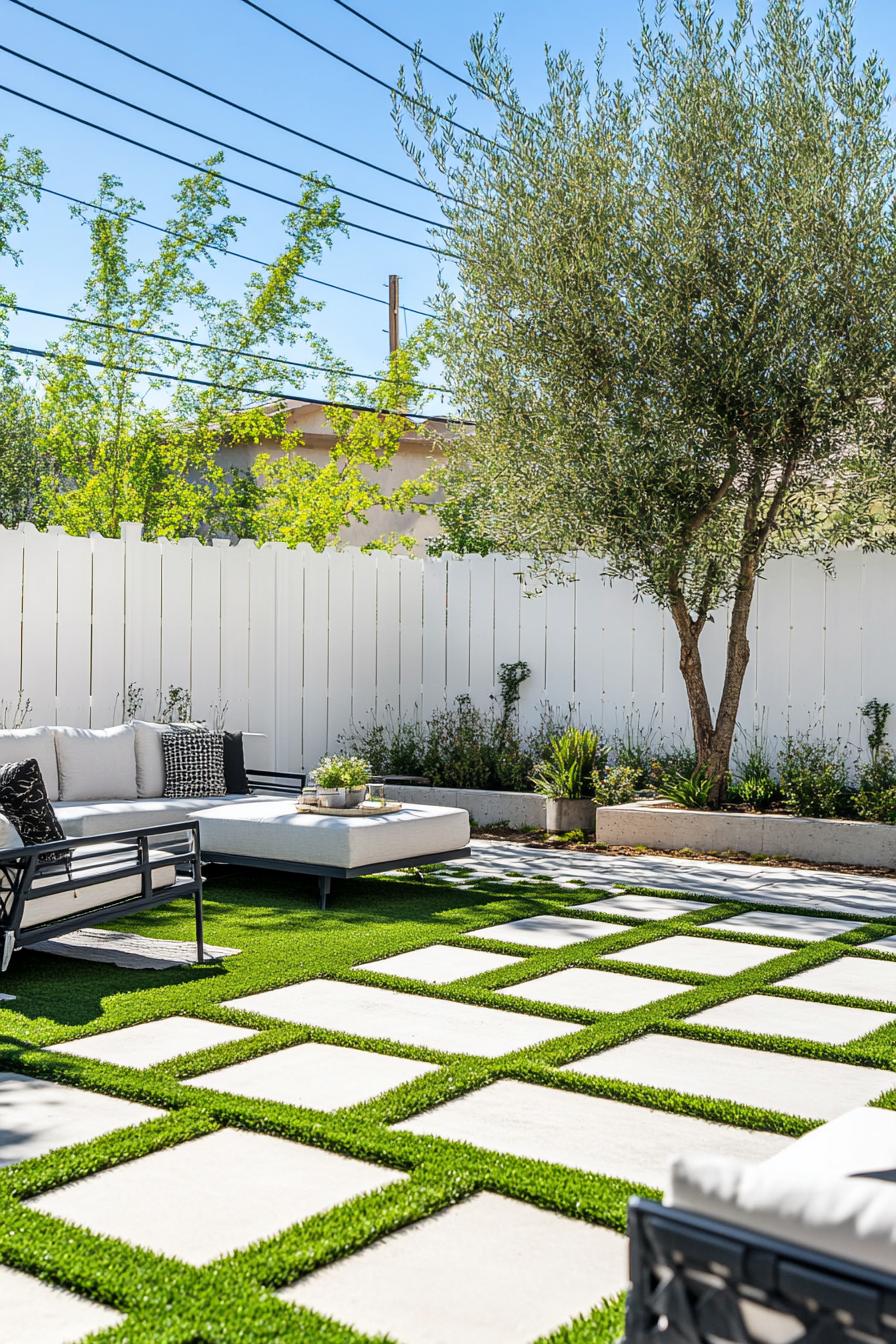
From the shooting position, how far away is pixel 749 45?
26.1 ft

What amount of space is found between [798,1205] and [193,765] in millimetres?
7112

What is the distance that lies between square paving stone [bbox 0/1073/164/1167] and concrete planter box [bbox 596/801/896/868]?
567cm

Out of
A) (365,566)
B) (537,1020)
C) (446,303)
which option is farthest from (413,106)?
(537,1020)

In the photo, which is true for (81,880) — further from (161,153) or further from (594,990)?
(161,153)

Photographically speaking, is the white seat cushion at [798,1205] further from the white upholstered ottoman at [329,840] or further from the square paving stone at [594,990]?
the white upholstered ottoman at [329,840]

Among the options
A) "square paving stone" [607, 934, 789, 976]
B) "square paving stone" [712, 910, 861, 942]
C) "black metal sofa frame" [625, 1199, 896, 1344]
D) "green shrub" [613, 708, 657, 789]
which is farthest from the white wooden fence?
"black metal sofa frame" [625, 1199, 896, 1344]

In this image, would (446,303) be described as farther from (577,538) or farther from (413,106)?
(577,538)

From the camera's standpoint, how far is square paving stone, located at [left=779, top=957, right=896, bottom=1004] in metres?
4.67

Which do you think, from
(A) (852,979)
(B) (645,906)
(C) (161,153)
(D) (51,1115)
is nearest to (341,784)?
(B) (645,906)

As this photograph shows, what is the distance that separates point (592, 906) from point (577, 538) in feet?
10.2

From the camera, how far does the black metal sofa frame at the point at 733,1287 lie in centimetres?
125

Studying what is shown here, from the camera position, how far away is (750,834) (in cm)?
834

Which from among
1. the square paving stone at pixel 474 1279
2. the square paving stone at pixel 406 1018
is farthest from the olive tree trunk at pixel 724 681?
the square paving stone at pixel 474 1279

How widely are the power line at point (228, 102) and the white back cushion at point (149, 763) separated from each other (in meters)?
4.13
